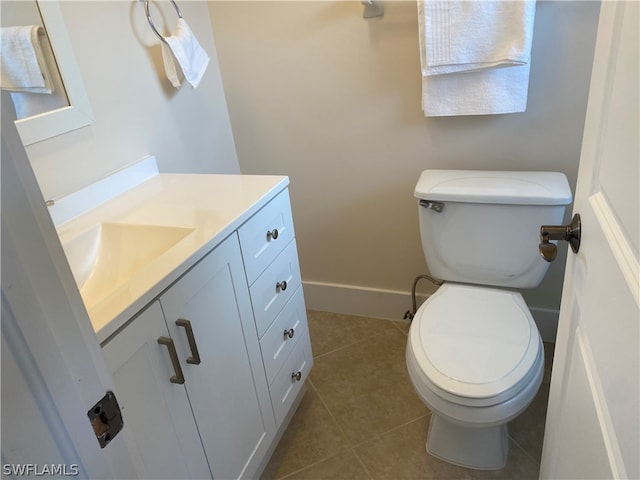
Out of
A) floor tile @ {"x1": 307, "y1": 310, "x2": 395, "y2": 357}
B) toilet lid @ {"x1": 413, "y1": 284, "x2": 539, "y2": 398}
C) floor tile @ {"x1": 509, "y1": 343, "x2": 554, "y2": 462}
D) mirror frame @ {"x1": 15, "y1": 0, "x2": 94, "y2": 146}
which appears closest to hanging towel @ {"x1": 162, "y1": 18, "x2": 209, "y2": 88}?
mirror frame @ {"x1": 15, "y1": 0, "x2": 94, "y2": 146}

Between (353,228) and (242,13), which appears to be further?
(353,228)

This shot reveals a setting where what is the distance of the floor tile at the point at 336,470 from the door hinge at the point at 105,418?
3.75 ft

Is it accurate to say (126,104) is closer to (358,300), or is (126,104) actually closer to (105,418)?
(105,418)

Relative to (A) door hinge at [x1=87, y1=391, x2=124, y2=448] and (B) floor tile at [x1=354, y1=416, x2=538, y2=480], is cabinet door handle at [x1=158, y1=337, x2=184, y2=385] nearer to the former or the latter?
(A) door hinge at [x1=87, y1=391, x2=124, y2=448]

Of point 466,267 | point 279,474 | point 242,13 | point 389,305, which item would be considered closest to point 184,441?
point 279,474

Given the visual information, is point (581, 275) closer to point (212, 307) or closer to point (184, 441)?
point (212, 307)

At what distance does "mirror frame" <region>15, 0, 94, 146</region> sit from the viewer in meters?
1.18

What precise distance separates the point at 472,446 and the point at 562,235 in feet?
3.12

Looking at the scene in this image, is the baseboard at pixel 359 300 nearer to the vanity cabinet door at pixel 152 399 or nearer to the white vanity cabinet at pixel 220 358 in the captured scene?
the white vanity cabinet at pixel 220 358

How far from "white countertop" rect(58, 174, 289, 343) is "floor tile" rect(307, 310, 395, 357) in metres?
0.96

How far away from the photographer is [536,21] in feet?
4.88

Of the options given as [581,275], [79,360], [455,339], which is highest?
[79,360]

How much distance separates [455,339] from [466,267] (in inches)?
13.8

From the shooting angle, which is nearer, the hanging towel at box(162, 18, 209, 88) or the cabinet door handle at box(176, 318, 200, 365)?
the cabinet door handle at box(176, 318, 200, 365)
